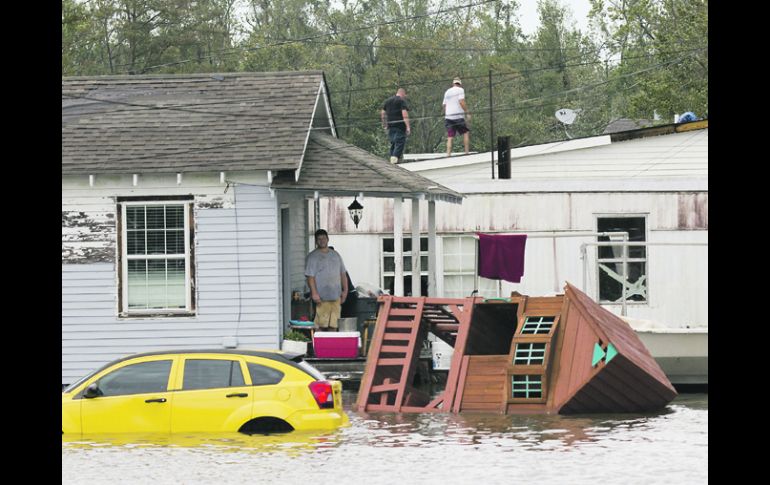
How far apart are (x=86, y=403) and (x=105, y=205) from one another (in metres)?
6.70

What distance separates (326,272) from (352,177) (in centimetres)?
183

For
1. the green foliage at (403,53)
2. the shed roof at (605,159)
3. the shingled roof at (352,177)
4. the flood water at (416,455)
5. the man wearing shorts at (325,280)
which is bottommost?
the flood water at (416,455)

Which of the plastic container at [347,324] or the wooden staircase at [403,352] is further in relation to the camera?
the plastic container at [347,324]

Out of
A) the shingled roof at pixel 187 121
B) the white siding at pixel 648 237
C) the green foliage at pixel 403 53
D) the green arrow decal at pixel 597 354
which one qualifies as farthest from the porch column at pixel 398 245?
the green foliage at pixel 403 53

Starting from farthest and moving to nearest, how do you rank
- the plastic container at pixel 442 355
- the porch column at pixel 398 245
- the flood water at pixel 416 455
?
the plastic container at pixel 442 355
the porch column at pixel 398 245
the flood water at pixel 416 455

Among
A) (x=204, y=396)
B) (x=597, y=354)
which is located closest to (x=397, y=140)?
(x=597, y=354)

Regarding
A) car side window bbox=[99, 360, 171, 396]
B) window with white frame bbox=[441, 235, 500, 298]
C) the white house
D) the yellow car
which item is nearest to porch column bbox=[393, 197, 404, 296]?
the white house

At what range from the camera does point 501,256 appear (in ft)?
84.5

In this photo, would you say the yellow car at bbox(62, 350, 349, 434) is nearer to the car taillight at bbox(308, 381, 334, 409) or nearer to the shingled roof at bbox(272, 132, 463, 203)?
the car taillight at bbox(308, 381, 334, 409)

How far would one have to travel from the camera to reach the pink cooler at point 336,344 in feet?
74.2

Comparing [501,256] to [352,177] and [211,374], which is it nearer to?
[352,177]

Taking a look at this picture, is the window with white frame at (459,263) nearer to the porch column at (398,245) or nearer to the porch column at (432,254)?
the porch column at (432,254)

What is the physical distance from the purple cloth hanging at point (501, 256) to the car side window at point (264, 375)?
31.9 ft
